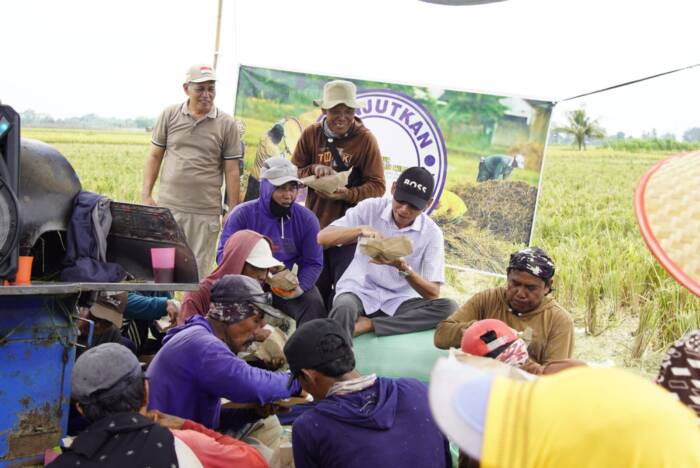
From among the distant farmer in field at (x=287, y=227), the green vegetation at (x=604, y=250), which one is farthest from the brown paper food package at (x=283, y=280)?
the green vegetation at (x=604, y=250)

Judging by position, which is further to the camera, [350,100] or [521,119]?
[521,119]

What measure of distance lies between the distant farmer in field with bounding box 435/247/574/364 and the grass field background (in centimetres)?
249

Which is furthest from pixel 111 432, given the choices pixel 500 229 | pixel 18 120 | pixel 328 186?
pixel 500 229

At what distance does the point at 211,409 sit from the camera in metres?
3.97

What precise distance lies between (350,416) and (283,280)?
2.55 meters

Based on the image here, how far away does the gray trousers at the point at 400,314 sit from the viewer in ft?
17.8

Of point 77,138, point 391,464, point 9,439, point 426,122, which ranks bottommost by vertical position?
point 9,439

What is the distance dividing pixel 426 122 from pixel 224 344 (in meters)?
4.29

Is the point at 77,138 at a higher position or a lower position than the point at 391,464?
higher

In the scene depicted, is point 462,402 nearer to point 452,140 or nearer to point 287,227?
point 287,227

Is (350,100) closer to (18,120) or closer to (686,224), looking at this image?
(18,120)

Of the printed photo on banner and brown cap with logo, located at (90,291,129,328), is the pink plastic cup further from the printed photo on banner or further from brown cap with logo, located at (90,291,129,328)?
the printed photo on banner

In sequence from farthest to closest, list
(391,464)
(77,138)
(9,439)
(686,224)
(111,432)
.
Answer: (77,138) → (9,439) → (391,464) → (111,432) → (686,224)

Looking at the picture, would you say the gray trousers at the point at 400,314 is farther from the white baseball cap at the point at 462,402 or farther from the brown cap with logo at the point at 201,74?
the white baseball cap at the point at 462,402
